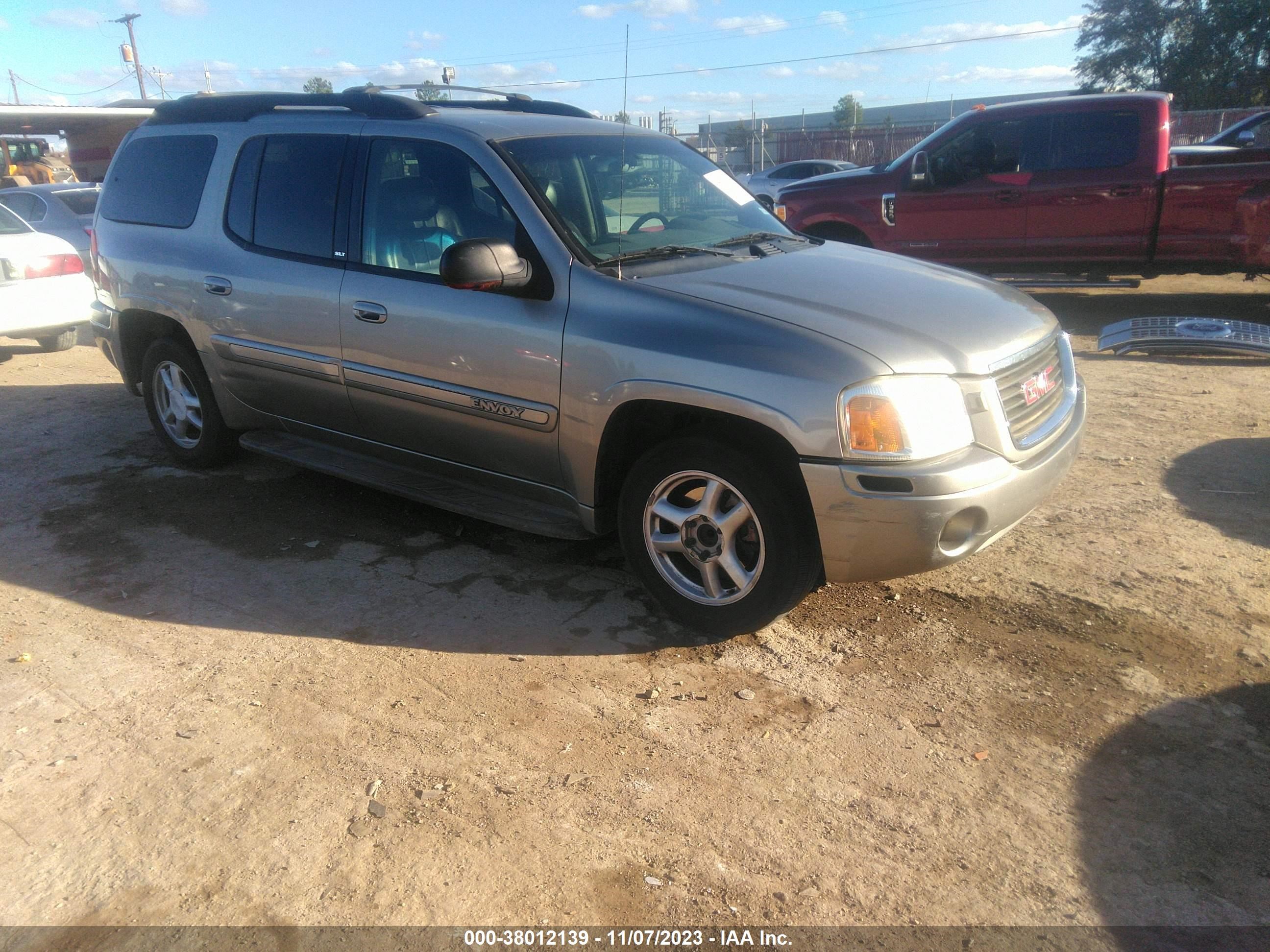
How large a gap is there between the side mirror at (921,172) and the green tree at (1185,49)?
2816 cm

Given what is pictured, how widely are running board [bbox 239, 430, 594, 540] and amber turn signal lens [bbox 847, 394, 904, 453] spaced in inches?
48.0

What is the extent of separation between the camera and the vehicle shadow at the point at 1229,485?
4406mm

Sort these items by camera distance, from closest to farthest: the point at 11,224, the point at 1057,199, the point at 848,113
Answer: the point at 11,224
the point at 1057,199
the point at 848,113

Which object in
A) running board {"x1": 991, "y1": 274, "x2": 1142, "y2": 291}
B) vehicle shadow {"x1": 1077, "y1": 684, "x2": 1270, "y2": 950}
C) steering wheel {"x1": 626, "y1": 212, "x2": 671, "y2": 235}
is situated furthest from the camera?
running board {"x1": 991, "y1": 274, "x2": 1142, "y2": 291}

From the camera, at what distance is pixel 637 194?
4289 mm

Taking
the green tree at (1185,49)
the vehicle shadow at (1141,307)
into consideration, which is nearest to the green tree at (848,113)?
the green tree at (1185,49)

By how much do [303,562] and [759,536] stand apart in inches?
88.5

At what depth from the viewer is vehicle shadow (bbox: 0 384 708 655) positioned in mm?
3777

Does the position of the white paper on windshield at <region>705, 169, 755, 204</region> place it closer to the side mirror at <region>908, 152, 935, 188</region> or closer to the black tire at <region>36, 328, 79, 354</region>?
the side mirror at <region>908, 152, 935, 188</region>

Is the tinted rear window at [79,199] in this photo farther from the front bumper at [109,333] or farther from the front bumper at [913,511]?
the front bumper at [913,511]

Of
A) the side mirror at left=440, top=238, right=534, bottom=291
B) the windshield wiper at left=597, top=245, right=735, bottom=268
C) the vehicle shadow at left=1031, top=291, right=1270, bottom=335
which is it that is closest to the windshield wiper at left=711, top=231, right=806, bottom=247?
the windshield wiper at left=597, top=245, right=735, bottom=268

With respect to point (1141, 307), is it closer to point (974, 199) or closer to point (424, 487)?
point (974, 199)

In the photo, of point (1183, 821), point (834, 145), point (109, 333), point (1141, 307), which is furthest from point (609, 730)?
point (834, 145)

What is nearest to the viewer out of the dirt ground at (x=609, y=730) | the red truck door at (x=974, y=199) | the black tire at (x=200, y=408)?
the dirt ground at (x=609, y=730)
